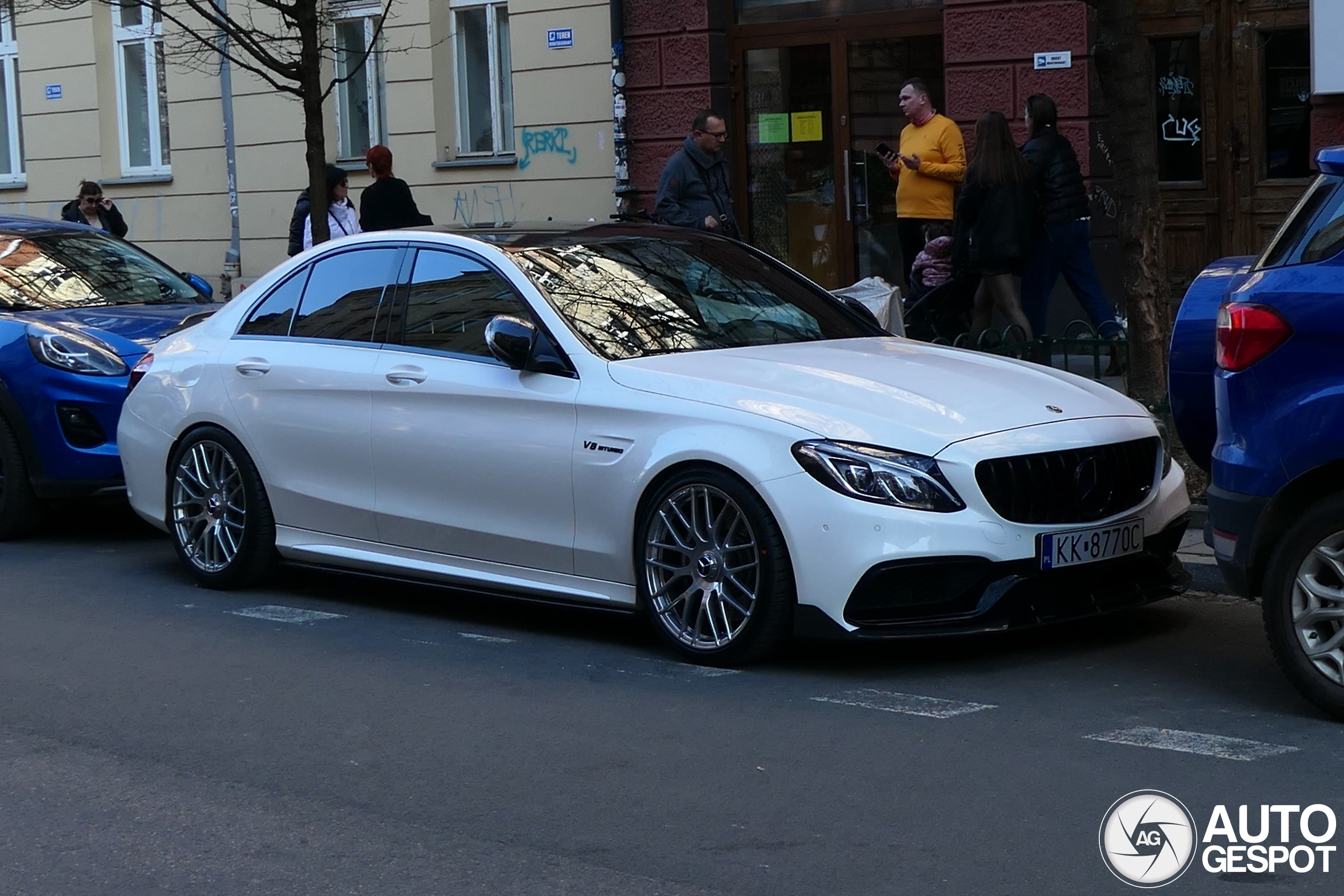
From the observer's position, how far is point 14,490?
31.4 feet

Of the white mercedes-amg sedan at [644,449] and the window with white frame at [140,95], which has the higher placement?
the window with white frame at [140,95]

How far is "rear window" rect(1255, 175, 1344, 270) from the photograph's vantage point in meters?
5.41

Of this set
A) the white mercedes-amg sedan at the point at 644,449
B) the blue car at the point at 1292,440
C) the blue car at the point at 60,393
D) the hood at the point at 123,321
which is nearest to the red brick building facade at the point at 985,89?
the hood at the point at 123,321

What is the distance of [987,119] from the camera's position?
11.7m

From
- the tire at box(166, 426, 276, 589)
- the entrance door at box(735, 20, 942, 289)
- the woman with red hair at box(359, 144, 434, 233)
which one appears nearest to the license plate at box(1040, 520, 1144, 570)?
the tire at box(166, 426, 276, 589)

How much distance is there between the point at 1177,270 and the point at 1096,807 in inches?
407

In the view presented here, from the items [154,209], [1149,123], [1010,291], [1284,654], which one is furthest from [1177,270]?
[154,209]

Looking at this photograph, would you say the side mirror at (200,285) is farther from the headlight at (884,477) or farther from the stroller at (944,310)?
the headlight at (884,477)

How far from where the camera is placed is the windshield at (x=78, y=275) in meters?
10.2

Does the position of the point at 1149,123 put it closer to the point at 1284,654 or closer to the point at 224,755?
the point at 1284,654

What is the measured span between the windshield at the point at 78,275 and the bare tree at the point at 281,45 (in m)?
2.68

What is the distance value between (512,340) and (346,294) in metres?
1.26

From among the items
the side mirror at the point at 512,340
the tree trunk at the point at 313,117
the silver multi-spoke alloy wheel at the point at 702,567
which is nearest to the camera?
the silver multi-spoke alloy wheel at the point at 702,567

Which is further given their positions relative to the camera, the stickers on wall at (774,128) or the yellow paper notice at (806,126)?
the stickers on wall at (774,128)
